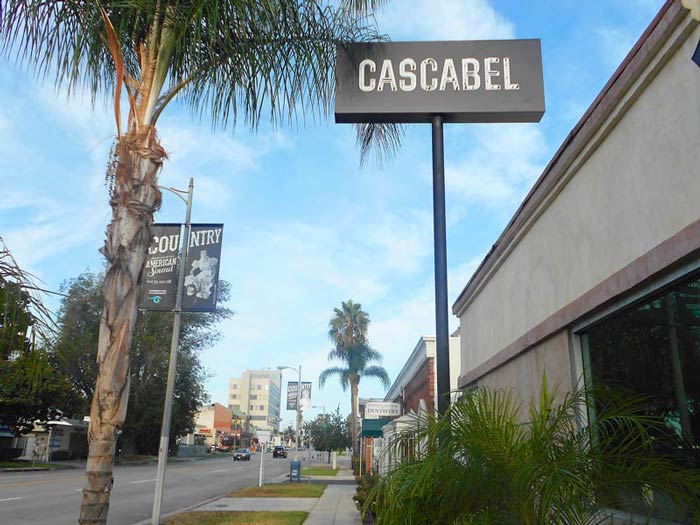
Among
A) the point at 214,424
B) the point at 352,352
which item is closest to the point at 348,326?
the point at 352,352

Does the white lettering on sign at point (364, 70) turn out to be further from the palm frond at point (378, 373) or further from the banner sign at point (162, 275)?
the palm frond at point (378, 373)

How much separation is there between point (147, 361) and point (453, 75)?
45.4 m

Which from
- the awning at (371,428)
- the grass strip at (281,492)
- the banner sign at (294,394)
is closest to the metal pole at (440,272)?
the grass strip at (281,492)

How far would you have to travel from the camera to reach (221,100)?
7.97 metres

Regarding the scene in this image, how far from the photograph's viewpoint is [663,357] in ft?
15.5

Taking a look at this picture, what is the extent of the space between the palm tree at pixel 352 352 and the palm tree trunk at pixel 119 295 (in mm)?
44695

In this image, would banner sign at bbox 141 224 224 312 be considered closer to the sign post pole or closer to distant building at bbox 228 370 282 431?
the sign post pole

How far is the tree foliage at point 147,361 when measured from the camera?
151 feet

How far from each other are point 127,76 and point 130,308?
2938 millimetres

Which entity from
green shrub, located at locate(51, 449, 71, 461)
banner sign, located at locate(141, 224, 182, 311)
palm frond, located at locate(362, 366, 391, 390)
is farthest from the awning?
green shrub, located at locate(51, 449, 71, 461)

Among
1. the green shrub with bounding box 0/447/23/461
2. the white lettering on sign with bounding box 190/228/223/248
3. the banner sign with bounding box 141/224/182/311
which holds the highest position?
the white lettering on sign with bounding box 190/228/223/248

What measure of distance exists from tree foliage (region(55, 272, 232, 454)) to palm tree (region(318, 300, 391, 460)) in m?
9.89

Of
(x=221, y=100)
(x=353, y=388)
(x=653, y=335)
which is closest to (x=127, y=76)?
(x=221, y=100)

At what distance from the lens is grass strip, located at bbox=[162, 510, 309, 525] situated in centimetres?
1262
